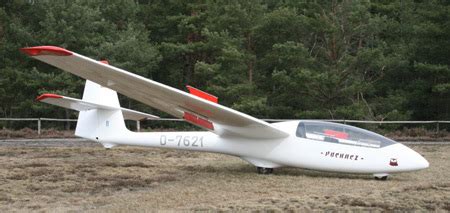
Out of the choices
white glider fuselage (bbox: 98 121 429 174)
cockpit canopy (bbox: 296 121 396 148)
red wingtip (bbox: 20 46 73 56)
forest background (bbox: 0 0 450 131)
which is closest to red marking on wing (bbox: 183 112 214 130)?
white glider fuselage (bbox: 98 121 429 174)

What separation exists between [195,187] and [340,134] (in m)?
3.37

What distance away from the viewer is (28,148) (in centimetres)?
1878

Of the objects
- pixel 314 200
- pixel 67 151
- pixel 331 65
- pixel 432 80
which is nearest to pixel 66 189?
pixel 314 200

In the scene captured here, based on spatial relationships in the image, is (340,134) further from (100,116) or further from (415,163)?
(100,116)

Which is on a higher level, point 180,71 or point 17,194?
point 180,71

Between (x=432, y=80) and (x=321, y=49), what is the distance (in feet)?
21.7

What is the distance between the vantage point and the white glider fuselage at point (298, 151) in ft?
37.8

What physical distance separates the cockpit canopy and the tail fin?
492 centimetres

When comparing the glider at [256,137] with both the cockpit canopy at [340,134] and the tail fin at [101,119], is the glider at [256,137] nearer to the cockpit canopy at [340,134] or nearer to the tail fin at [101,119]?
the cockpit canopy at [340,134]

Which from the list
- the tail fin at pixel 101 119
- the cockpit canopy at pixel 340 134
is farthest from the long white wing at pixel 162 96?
the tail fin at pixel 101 119

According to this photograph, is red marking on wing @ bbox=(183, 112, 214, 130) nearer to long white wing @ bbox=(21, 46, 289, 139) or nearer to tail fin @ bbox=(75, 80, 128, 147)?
long white wing @ bbox=(21, 46, 289, 139)

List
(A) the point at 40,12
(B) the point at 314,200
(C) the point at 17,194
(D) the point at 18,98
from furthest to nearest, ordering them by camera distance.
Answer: (A) the point at 40,12
(D) the point at 18,98
(C) the point at 17,194
(B) the point at 314,200

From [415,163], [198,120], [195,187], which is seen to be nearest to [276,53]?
[198,120]

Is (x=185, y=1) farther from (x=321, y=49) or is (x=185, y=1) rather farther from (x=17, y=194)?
(x=17, y=194)
